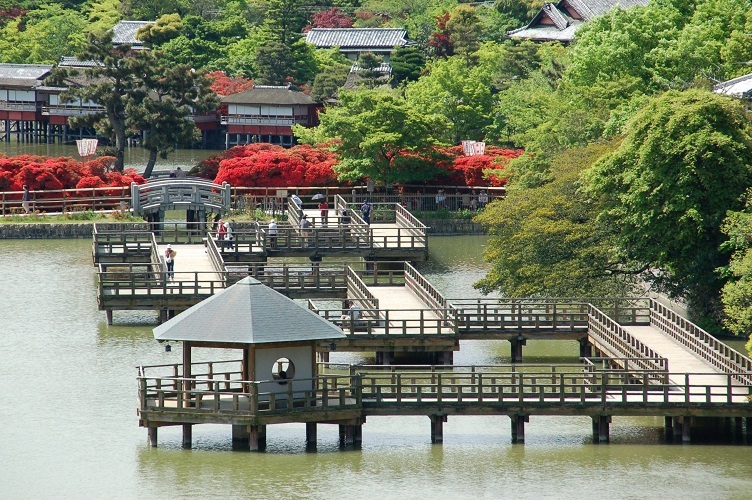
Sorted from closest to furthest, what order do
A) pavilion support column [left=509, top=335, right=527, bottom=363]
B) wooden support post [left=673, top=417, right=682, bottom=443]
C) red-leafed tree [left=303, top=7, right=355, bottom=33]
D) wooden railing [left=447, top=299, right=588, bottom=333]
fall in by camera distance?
wooden support post [left=673, top=417, right=682, bottom=443] < wooden railing [left=447, top=299, right=588, bottom=333] < pavilion support column [left=509, top=335, right=527, bottom=363] < red-leafed tree [left=303, top=7, right=355, bottom=33]

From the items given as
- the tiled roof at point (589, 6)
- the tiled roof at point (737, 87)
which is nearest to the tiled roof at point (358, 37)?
the tiled roof at point (589, 6)

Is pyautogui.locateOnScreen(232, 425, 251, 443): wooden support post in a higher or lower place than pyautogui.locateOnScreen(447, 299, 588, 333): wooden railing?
lower

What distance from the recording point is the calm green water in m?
A: 31.9

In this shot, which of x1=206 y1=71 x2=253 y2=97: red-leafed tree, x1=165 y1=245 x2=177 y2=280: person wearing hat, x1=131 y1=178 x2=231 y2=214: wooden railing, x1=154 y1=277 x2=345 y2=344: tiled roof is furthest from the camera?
x1=206 y1=71 x2=253 y2=97: red-leafed tree

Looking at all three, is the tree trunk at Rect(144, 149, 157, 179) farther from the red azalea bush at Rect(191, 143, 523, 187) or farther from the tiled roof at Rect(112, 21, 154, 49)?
the tiled roof at Rect(112, 21, 154, 49)

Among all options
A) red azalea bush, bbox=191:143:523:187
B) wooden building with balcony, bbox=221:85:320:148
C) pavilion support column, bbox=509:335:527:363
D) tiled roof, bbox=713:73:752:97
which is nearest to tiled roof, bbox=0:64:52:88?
wooden building with balcony, bbox=221:85:320:148

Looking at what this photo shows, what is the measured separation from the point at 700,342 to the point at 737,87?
16817mm

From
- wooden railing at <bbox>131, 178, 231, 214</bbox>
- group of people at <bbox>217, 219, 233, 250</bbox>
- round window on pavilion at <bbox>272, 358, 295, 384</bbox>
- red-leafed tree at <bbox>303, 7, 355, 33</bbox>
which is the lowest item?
round window on pavilion at <bbox>272, 358, 295, 384</bbox>

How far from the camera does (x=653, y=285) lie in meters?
46.9

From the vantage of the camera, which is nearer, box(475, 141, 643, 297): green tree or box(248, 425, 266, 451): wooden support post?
box(248, 425, 266, 451): wooden support post

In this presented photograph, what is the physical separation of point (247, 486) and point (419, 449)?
15.2 feet

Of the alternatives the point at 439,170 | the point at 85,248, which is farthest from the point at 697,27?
the point at 85,248

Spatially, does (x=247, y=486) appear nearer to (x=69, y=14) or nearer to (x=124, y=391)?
(x=124, y=391)

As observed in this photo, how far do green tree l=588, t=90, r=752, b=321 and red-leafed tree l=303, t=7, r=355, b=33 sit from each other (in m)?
75.4
